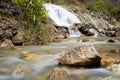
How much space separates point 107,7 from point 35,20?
23517 millimetres

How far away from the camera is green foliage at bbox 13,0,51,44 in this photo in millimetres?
12211

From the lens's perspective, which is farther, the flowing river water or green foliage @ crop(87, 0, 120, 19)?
green foliage @ crop(87, 0, 120, 19)

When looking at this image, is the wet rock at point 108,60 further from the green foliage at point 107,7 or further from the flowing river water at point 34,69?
the green foliage at point 107,7

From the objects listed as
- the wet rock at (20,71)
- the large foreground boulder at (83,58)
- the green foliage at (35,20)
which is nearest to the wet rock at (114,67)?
the large foreground boulder at (83,58)

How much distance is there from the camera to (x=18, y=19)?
13523 mm

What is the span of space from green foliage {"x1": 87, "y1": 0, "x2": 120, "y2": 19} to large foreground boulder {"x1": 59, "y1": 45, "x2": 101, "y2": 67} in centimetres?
2551

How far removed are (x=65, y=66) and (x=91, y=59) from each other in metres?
0.75

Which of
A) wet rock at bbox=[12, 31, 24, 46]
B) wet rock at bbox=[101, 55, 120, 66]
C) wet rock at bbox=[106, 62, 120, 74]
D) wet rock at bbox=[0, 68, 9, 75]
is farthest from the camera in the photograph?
wet rock at bbox=[12, 31, 24, 46]

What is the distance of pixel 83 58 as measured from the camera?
23.3ft

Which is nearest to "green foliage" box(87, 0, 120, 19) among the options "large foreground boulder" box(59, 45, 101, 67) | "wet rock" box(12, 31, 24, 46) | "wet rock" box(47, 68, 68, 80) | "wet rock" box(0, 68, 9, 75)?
"wet rock" box(12, 31, 24, 46)

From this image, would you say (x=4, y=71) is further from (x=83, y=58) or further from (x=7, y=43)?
(x=7, y=43)

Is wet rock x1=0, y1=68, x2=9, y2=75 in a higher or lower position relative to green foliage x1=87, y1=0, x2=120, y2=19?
lower

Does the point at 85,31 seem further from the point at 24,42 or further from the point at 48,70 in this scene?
the point at 48,70

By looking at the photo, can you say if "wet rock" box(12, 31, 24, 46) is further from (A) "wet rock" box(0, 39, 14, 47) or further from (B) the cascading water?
(B) the cascading water
